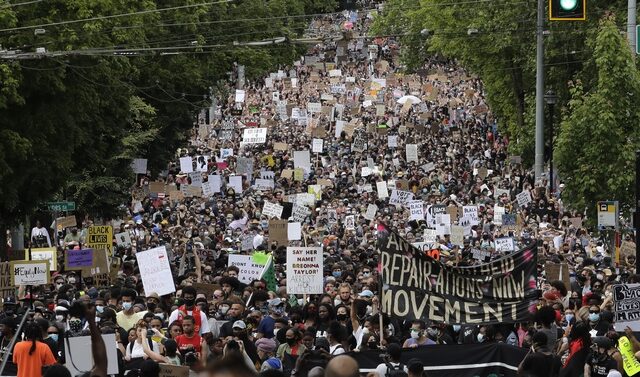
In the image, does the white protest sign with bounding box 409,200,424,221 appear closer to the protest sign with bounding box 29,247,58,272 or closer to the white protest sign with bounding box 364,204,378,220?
the white protest sign with bounding box 364,204,378,220

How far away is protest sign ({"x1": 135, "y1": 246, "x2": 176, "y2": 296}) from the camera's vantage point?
75.7ft

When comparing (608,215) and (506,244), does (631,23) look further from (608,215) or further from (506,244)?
(506,244)

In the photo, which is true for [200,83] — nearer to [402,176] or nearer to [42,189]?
[402,176]

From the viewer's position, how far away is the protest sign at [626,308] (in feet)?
54.3

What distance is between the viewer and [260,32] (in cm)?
7950

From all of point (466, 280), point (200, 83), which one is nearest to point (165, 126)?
point (200, 83)

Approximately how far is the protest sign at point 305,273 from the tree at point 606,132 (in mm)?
15265

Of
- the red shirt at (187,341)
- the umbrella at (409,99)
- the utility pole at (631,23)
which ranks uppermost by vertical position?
the utility pole at (631,23)

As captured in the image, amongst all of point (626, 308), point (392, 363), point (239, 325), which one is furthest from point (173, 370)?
point (626, 308)

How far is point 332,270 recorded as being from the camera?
2794cm

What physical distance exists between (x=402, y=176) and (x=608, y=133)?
16.9 m

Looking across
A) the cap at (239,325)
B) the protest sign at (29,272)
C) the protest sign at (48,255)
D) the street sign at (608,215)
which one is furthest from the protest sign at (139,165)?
the cap at (239,325)

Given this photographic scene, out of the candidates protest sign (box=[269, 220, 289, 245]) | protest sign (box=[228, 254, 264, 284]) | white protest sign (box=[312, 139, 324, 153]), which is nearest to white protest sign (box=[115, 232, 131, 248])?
protest sign (box=[269, 220, 289, 245])

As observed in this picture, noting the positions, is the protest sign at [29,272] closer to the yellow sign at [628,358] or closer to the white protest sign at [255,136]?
the yellow sign at [628,358]
